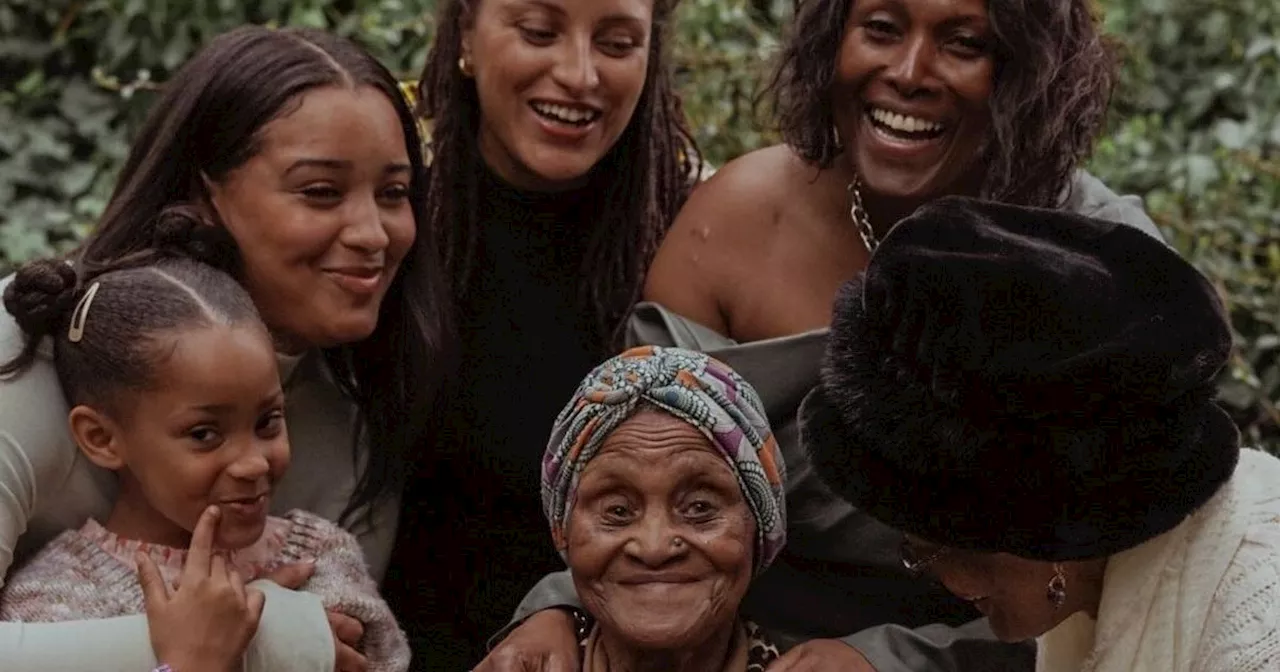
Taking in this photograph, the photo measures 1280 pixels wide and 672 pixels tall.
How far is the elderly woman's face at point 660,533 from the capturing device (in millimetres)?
3023

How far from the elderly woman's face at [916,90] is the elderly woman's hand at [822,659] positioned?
33.3 inches

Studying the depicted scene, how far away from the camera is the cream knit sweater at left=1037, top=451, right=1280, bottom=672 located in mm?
2611

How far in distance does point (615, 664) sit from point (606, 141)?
3.94 ft

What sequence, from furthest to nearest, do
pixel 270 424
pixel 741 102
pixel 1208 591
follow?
pixel 741 102 < pixel 270 424 < pixel 1208 591

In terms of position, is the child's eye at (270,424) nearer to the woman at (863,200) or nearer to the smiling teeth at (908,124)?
the woman at (863,200)

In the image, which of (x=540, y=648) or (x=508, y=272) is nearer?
(x=540, y=648)

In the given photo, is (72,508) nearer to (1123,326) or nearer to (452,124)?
(452,124)

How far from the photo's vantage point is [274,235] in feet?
10.9

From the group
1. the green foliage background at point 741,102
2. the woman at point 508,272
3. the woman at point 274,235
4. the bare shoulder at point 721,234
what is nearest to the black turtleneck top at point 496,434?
the woman at point 508,272

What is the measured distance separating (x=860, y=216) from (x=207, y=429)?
4.22 ft

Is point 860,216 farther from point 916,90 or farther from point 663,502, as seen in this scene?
point 663,502

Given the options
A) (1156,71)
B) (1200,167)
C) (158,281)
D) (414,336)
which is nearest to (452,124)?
(414,336)

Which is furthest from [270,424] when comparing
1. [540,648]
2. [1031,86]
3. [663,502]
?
[1031,86]

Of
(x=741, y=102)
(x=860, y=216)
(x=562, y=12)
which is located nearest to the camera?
(x=860, y=216)
